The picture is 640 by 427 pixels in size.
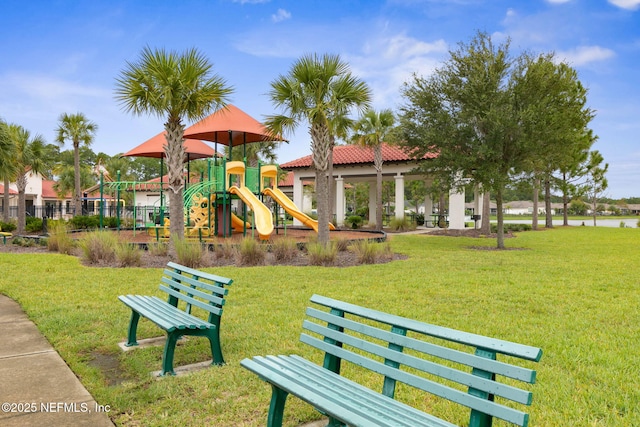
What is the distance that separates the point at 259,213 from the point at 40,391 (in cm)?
1382

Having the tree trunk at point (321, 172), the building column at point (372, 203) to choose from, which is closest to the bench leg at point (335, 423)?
the tree trunk at point (321, 172)

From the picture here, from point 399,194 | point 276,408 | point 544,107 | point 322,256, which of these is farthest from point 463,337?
point 399,194

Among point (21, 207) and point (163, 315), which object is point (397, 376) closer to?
point (163, 315)

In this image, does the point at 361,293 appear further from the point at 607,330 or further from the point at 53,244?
the point at 53,244

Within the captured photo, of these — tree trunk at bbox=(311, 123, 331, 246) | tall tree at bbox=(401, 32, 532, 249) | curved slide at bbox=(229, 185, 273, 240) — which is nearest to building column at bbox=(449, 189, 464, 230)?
tall tree at bbox=(401, 32, 532, 249)

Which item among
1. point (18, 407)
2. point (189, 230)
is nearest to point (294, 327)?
point (18, 407)

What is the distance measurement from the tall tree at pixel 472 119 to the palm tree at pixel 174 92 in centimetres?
735

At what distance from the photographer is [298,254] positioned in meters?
13.9

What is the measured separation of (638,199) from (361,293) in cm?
13940

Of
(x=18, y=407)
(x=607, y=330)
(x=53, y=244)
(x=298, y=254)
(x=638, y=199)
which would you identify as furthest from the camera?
(x=638, y=199)

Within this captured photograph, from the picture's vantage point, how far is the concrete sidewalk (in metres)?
3.35

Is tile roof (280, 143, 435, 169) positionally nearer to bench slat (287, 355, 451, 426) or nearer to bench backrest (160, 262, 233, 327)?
bench backrest (160, 262, 233, 327)

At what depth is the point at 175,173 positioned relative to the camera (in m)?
13.1

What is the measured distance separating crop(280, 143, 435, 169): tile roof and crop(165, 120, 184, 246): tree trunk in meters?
16.9
